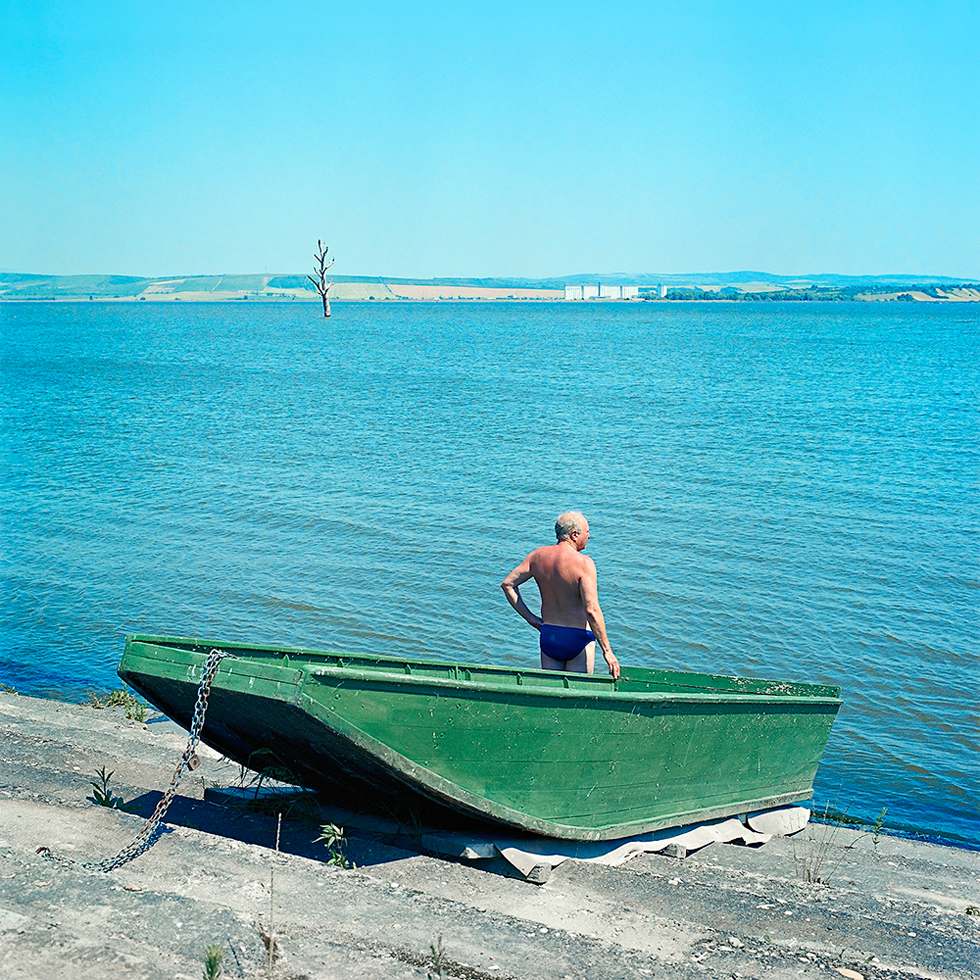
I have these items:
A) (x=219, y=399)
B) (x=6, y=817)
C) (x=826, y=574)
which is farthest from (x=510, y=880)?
(x=219, y=399)

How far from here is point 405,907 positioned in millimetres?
5379

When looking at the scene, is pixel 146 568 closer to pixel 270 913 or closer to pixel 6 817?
pixel 6 817

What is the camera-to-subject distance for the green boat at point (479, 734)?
5566mm

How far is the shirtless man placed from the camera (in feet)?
22.2

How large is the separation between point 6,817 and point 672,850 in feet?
13.8

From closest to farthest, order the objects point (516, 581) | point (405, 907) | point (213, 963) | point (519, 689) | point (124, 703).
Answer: point (213, 963) < point (405, 907) < point (519, 689) < point (516, 581) < point (124, 703)

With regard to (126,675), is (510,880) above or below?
below

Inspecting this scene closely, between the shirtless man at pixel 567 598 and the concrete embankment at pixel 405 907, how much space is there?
1433 millimetres

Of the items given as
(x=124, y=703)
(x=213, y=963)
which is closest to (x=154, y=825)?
(x=213, y=963)

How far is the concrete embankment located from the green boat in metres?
0.35

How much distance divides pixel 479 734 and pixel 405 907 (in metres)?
1.01

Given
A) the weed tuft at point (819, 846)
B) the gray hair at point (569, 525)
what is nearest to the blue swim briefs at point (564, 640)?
the gray hair at point (569, 525)

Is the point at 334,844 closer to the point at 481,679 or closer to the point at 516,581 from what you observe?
the point at 481,679

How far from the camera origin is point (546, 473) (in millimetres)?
24438
